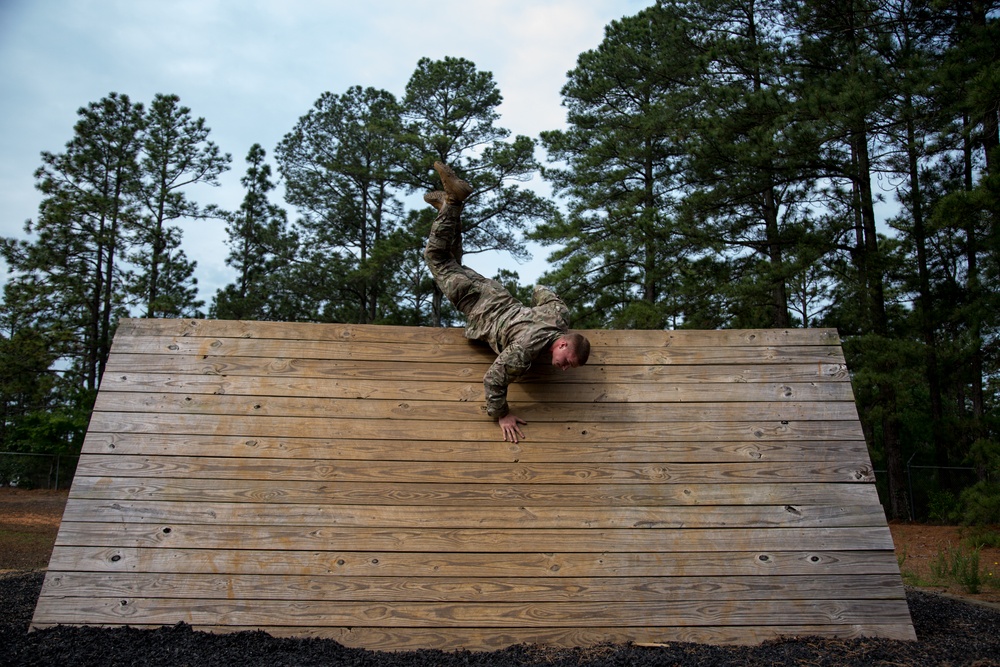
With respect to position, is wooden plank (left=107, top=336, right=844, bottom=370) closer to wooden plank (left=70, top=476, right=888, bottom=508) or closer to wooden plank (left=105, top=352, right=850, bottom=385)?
wooden plank (left=105, top=352, right=850, bottom=385)

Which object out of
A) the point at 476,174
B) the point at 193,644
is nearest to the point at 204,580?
the point at 193,644

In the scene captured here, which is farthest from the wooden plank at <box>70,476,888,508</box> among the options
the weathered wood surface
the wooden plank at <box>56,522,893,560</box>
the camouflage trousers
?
the camouflage trousers

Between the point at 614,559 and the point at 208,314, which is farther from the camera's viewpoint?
the point at 208,314

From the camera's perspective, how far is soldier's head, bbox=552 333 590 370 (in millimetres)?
3988

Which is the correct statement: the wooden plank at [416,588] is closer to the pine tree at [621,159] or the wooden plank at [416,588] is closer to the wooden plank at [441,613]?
the wooden plank at [441,613]

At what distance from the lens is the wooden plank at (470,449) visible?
3975 millimetres

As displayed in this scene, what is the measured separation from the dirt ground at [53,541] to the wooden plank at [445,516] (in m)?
2.87

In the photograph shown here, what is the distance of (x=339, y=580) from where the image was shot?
11.8ft

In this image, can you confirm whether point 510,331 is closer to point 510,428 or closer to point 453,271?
point 510,428

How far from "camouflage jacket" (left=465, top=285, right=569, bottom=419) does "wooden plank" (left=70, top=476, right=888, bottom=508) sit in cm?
54

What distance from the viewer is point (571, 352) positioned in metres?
3.98

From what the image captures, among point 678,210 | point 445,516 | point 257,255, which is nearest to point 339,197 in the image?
point 257,255

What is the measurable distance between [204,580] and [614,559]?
2.25 m

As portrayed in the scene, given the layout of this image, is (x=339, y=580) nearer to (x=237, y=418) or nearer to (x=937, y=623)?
(x=237, y=418)
